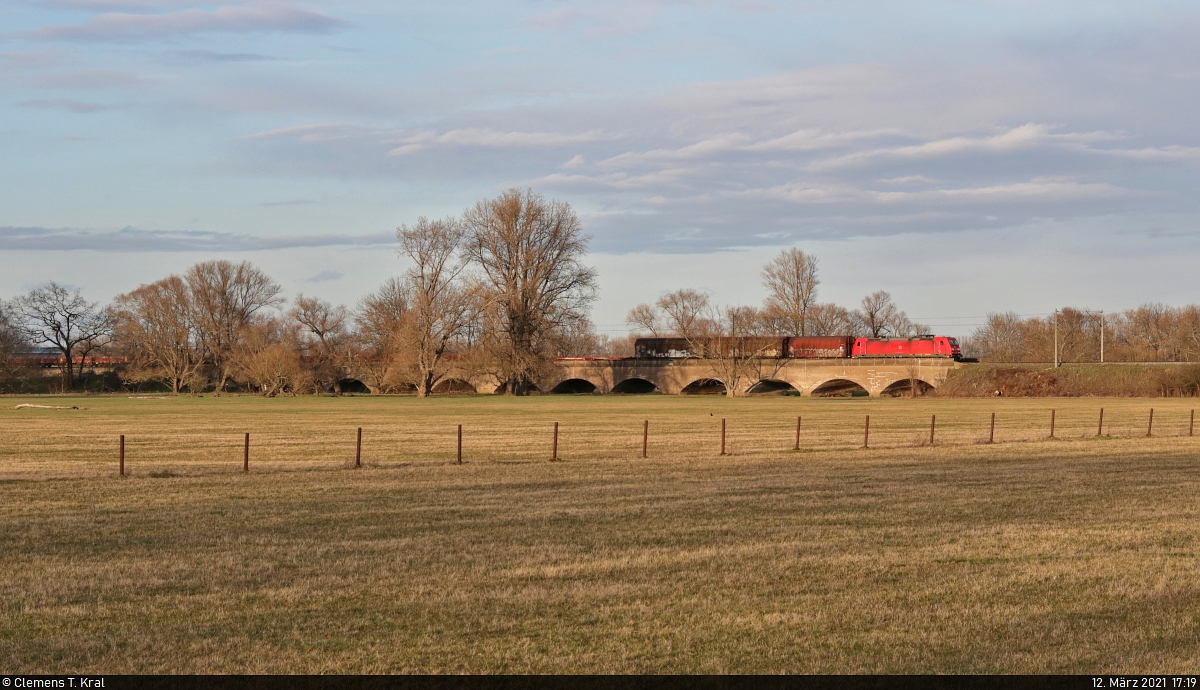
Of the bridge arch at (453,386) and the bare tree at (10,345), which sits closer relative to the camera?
the bare tree at (10,345)

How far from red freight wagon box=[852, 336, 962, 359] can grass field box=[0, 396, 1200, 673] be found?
84111 mm

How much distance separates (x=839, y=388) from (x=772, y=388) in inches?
294

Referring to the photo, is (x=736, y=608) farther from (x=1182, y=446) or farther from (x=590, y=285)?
(x=590, y=285)

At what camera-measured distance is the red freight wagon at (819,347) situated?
115750 mm

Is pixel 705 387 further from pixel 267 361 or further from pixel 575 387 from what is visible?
pixel 267 361

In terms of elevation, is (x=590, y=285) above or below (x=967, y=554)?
above

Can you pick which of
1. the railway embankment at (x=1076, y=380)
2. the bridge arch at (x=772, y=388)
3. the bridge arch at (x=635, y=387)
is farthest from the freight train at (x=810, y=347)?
the railway embankment at (x=1076, y=380)

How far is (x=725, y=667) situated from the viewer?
334 inches

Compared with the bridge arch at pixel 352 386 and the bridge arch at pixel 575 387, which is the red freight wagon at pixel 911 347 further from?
the bridge arch at pixel 352 386

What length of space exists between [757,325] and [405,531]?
106405 mm

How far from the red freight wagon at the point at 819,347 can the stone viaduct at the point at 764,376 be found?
314cm

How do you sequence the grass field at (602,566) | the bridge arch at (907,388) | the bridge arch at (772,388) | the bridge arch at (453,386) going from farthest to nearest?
1. the bridge arch at (453,386)
2. the bridge arch at (772,388)
3. the bridge arch at (907,388)
4. the grass field at (602,566)

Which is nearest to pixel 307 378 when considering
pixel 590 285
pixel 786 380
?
pixel 590 285

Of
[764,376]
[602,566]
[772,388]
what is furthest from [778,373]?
[602,566]
